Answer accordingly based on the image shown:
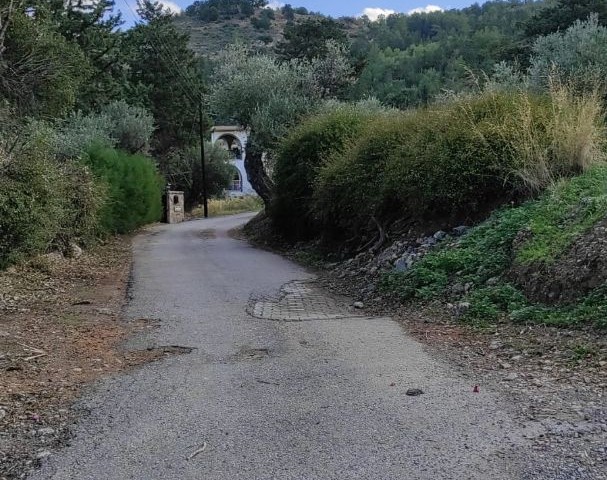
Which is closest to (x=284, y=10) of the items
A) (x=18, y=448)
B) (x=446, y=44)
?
(x=446, y=44)

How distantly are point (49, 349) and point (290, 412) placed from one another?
3.37 m

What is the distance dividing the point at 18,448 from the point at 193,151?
4788cm

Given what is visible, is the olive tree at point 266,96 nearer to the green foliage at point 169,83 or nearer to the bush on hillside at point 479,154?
the bush on hillside at point 479,154

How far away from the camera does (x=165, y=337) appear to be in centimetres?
707

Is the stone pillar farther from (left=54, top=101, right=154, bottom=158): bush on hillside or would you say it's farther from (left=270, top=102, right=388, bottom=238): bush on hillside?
(left=270, top=102, right=388, bottom=238): bush on hillside

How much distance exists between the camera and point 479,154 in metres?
10.1

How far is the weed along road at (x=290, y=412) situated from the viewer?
3.53 meters

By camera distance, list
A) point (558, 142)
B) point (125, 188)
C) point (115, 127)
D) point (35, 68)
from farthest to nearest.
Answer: point (115, 127) < point (125, 188) < point (35, 68) < point (558, 142)

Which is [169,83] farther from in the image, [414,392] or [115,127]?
[414,392]

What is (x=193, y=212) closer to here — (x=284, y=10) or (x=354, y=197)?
(x=354, y=197)

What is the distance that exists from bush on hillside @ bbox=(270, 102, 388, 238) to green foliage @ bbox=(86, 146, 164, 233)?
584cm

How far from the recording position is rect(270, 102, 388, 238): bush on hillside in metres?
16.2

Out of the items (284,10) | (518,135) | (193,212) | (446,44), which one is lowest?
(193,212)

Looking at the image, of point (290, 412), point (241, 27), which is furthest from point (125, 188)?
point (241, 27)
